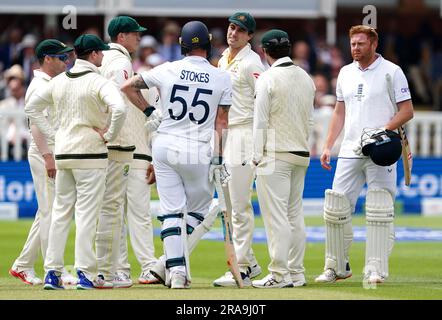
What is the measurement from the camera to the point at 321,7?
24.6 meters

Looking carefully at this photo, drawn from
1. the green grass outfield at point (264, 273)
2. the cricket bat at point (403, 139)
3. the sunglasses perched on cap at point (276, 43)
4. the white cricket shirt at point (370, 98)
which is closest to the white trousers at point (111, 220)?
the green grass outfield at point (264, 273)

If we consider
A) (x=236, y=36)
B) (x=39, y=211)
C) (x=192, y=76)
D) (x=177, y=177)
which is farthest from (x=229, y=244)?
(x=236, y=36)

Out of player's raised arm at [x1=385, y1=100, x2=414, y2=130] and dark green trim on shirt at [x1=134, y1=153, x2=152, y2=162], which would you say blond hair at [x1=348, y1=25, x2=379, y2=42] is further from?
dark green trim on shirt at [x1=134, y1=153, x2=152, y2=162]

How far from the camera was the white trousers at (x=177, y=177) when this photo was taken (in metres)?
11.3

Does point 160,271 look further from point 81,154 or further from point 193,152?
point 81,154

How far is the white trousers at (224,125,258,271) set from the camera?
12.5 metres

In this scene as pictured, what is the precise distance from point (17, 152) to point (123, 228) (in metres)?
8.67

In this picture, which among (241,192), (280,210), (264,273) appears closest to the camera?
(280,210)

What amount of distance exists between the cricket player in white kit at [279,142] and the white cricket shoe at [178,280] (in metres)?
0.82

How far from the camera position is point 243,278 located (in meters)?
12.2

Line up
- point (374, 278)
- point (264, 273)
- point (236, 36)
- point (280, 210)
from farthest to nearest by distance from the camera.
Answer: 1. point (264, 273)
2. point (236, 36)
3. point (374, 278)
4. point (280, 210)

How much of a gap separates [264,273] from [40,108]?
127 inches

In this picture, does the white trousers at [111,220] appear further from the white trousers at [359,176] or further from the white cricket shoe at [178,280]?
the white trousers at [359,176]
